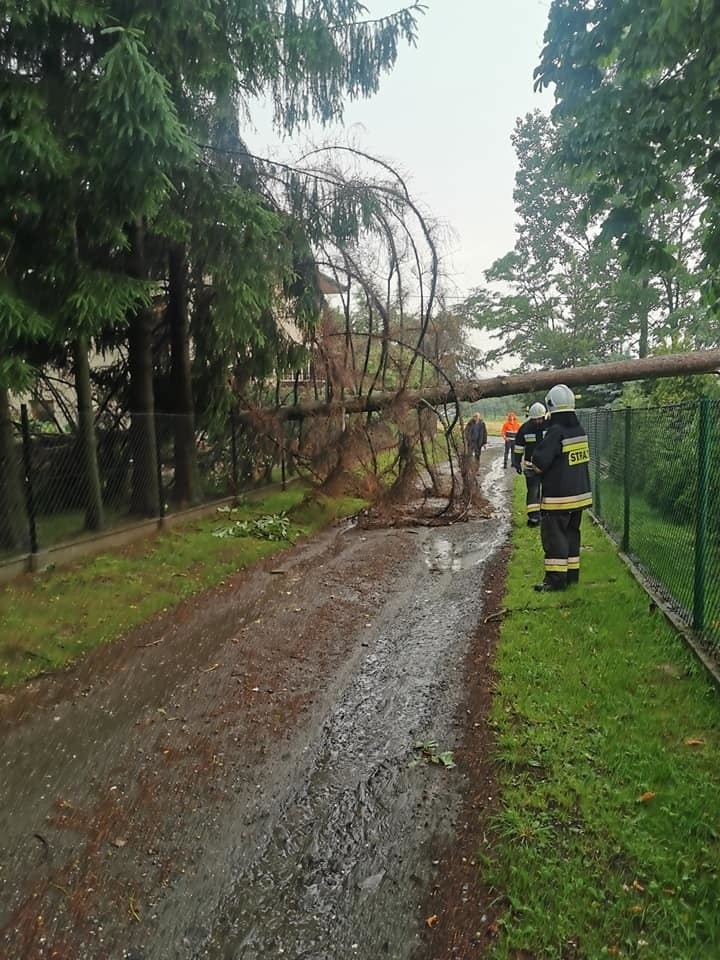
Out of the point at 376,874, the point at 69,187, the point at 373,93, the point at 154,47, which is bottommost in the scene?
the point at 376,874

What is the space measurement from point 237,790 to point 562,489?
414 cm

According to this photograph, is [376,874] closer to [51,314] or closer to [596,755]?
[596,755]

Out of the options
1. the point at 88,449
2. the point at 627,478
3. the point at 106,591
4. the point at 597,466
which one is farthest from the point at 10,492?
the point at 597,466

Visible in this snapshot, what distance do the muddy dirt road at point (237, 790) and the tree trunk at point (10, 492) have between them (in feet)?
7.38

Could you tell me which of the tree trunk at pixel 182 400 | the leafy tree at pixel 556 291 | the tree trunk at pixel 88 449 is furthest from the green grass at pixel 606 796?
the leafy tree at pixel 556 291

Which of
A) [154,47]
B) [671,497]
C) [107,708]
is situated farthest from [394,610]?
[154,47]

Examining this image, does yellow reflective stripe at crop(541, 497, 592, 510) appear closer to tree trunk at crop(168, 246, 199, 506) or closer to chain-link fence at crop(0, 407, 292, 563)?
chain-link fence at crop(0, 407, 292, 563)

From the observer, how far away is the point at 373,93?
8641 mm

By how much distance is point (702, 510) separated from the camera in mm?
4754

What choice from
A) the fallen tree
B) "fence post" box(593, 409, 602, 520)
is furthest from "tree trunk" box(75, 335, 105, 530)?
"fence post" box(593, 409, 602, 520)

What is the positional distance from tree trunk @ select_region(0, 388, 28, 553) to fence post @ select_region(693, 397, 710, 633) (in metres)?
6.75

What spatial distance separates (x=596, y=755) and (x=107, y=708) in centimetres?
311

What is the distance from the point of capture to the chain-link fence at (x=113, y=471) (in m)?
6.98

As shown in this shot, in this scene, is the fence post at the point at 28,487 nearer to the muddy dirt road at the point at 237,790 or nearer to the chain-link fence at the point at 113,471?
the chain-link fence at the point at 113,471
